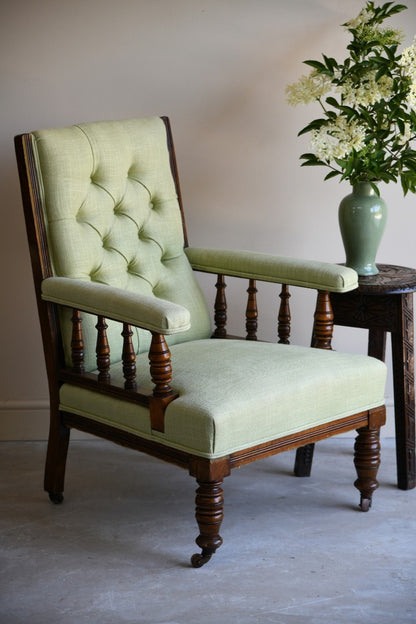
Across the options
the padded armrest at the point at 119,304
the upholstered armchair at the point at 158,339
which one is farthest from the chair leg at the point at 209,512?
the padded armrest at the point at 119,304

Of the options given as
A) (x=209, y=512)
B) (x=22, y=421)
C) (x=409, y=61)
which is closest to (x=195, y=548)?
(x=209, y=512)

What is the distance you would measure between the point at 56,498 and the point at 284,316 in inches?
33.6

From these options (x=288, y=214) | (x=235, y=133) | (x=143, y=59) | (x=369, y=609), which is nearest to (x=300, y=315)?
(x=288, y=214)

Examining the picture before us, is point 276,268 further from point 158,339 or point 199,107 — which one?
point 199,107

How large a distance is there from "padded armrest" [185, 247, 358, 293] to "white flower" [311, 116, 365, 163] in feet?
1.04

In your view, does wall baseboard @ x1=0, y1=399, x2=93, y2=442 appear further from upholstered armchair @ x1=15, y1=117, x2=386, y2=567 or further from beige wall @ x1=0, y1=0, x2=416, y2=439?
upholstered armchair @ x1=15, y1=117, x2=386, y2=567

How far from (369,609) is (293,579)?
22 cm

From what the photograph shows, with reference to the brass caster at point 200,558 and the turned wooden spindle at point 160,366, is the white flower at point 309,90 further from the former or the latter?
the brass caster at point 200,558

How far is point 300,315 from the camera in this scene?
10.7 ft

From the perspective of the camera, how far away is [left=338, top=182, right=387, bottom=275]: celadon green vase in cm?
271

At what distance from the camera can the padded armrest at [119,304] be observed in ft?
6.93

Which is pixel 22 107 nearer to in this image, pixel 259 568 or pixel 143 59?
pixel 143 59

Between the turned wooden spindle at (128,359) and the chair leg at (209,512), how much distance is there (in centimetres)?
32

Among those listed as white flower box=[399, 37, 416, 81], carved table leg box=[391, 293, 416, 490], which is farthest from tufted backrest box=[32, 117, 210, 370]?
white flower box=[399, 37, 416, 81]
